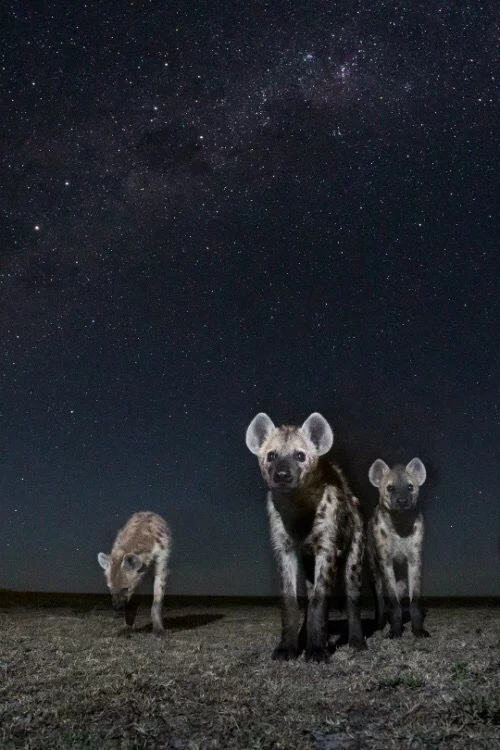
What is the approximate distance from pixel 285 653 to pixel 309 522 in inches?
55.2

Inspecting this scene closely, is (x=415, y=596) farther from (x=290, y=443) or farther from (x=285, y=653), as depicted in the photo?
(x=290, y=443)

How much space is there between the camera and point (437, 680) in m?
5.77

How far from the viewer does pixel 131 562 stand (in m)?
12.0

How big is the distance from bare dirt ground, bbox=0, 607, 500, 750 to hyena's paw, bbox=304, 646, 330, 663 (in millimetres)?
99

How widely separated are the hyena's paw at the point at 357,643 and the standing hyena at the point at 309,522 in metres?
0.01

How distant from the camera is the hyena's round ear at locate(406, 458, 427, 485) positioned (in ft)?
37.7

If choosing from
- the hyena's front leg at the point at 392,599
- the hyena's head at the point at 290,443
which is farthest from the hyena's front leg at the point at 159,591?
the hyena's head at the point at 290,443

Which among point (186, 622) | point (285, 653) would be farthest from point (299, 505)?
point (186, 622)

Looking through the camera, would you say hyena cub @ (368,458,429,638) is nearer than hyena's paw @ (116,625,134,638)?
Yes

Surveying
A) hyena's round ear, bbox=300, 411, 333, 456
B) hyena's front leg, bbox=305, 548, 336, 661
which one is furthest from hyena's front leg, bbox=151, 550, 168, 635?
hyena's round ear, bbox=300, 411, 333, 456

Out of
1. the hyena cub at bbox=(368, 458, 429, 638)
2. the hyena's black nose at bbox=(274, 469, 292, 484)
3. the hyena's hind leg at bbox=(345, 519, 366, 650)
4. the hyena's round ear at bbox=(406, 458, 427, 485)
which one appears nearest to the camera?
the hyena's black nose at bbox=(274, 469, 292, 484)

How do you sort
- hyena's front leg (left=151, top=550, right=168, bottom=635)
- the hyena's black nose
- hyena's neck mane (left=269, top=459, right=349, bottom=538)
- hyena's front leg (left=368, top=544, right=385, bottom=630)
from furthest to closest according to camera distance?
1. hyena's front leg (left=151, top=550, right=168, bottom=635)
2. hyena's front leg (left=368, top=544, right=385, bottom=630)
3. hyena's neck mane (left=269, top=459, right=349, bottom=538)
4. the hyena's black nose

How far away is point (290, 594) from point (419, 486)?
4456mm

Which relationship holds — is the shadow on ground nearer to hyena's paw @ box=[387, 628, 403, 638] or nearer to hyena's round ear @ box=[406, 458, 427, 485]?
hyena's paw @ box=[387, 628, 403, 638]
